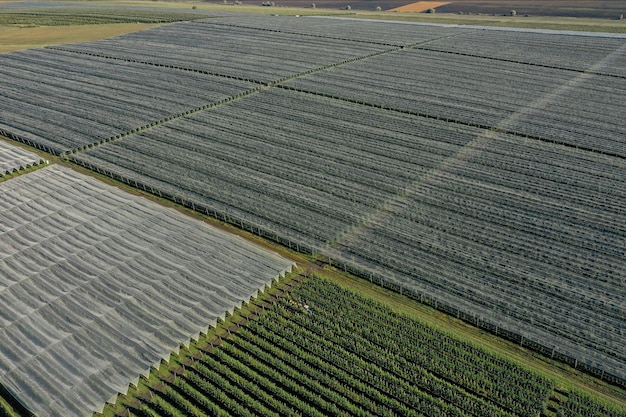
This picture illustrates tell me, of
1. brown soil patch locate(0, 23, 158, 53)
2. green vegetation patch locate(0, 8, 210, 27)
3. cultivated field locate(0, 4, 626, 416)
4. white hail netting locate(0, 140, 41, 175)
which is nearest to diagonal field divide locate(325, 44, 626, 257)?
cultivated field locate(0, 4, 626, 416)

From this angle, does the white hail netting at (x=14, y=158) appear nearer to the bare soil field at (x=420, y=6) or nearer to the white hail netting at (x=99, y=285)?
the white hail netting at (x=99, y=285)

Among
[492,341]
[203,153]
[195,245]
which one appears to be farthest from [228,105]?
Result: [492,341]

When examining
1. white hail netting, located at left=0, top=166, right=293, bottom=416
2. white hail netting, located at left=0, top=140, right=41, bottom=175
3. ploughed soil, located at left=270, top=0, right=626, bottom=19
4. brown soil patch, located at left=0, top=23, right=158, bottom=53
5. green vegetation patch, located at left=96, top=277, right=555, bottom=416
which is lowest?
green vegetation patch, located at left=96, top=277, right=555, bottom=416

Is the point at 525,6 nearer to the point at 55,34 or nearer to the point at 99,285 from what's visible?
the point at 55,34

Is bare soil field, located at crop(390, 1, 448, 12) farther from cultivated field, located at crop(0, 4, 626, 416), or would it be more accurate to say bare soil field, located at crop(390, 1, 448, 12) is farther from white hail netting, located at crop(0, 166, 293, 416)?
white hail netting, located at crop(0, 166, 293, 416)

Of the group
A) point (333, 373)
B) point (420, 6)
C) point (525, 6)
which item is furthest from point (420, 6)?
point (333, 373)
